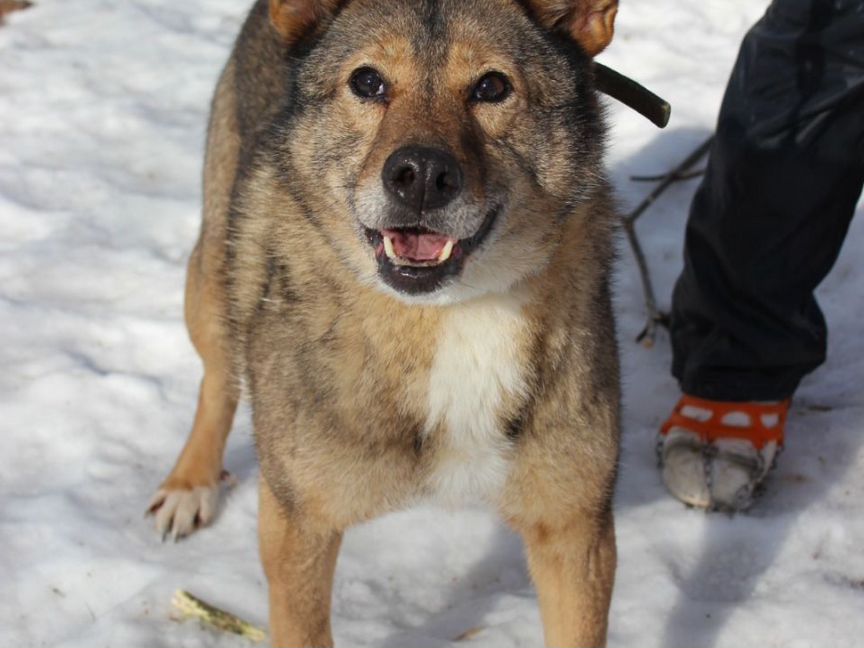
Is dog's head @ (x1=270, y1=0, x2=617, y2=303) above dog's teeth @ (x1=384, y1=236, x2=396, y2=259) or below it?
above

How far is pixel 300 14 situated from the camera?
262cm

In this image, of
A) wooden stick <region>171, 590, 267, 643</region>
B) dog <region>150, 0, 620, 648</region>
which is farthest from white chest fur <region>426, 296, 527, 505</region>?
wooden stick <region>171, 590, 267, 643</region>

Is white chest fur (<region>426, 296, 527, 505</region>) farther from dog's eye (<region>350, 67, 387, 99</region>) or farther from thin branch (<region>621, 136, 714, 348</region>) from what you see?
thin branch (<region>621, 136, 714, 348</region>)

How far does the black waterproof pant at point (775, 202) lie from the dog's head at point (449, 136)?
0.93m

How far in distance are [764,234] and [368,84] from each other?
4.84 ft

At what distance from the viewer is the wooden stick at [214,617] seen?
9.70 feet

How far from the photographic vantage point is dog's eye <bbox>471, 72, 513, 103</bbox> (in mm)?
2332

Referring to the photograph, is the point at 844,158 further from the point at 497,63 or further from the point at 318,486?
the point at 318,486

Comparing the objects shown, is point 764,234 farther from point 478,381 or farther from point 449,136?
point 449,136

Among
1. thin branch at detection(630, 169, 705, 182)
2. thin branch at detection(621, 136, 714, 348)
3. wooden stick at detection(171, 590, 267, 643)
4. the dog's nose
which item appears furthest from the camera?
thin branch at detection(630, 169, 705, 182)

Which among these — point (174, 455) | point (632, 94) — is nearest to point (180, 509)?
point (174, 455)

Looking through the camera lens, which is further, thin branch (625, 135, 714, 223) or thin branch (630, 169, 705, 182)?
thin branch (630, 169, 705, 182)

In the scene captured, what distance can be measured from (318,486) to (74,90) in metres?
3.76

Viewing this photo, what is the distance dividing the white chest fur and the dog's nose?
32cm
